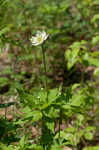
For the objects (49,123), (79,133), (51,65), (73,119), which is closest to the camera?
(49,123)

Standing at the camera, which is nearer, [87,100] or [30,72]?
[87,100]

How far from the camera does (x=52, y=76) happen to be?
14.0 feet

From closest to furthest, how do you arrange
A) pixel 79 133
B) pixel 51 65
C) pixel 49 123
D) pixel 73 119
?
pixel 49 123
pixel 79 133
pixel 73 119
pixel 51 65

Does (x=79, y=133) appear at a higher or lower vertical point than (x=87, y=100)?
lower

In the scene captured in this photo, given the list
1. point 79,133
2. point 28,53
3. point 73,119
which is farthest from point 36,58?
point 79,133

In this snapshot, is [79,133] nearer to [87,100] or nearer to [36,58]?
[87,100]

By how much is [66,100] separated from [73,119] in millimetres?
1419

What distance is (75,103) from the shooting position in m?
1.94

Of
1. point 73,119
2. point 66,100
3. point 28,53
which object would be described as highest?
point 66,100

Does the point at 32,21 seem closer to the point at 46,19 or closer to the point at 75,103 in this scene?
the point at 46,19

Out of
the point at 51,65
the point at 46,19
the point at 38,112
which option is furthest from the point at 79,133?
the point at 46,19

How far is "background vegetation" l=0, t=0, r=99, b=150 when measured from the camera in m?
1.95

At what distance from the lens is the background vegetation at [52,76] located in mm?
1952

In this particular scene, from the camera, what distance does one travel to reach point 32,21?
187 inches
